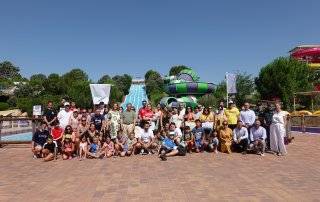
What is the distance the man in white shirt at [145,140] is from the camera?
13602mm

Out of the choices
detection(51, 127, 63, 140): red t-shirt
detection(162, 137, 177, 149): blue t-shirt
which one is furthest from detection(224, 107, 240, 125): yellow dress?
detection(51, 127, 63, 140): red t-shirt

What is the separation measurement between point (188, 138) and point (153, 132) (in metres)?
1.25

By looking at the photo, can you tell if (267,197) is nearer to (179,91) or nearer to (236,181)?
(236,181)

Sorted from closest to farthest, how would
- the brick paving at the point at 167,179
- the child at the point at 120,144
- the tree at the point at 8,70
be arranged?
1. the brick paving at the point at 167,179
2. the child at the point at 120,144
3. the tree at the point at 8,70

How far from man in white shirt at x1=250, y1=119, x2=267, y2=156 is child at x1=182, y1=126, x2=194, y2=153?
198 centimetres

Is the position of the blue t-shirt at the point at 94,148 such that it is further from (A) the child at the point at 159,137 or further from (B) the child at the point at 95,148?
(A) the child at the point at 159,137

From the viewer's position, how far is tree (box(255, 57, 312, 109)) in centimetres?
4638

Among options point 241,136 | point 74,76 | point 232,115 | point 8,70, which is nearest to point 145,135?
point 232,115

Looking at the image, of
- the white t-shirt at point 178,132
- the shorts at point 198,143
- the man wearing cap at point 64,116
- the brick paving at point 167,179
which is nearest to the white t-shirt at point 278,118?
the brick paving at point 167,179

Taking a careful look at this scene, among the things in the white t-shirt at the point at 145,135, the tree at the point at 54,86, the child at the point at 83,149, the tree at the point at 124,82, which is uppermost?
the tree at the point at 124,82

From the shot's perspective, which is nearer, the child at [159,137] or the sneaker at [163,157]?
the sneaker at [163,157]

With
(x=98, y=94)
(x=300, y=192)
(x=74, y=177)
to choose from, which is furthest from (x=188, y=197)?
(x=98, y=94)

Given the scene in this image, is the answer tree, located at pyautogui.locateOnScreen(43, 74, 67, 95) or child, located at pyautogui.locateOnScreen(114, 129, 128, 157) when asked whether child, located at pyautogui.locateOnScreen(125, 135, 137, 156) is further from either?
tree, located at pyautogui.locateOnScreen(43, 74, 67, 95)

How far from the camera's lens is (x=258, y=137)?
13.3m
